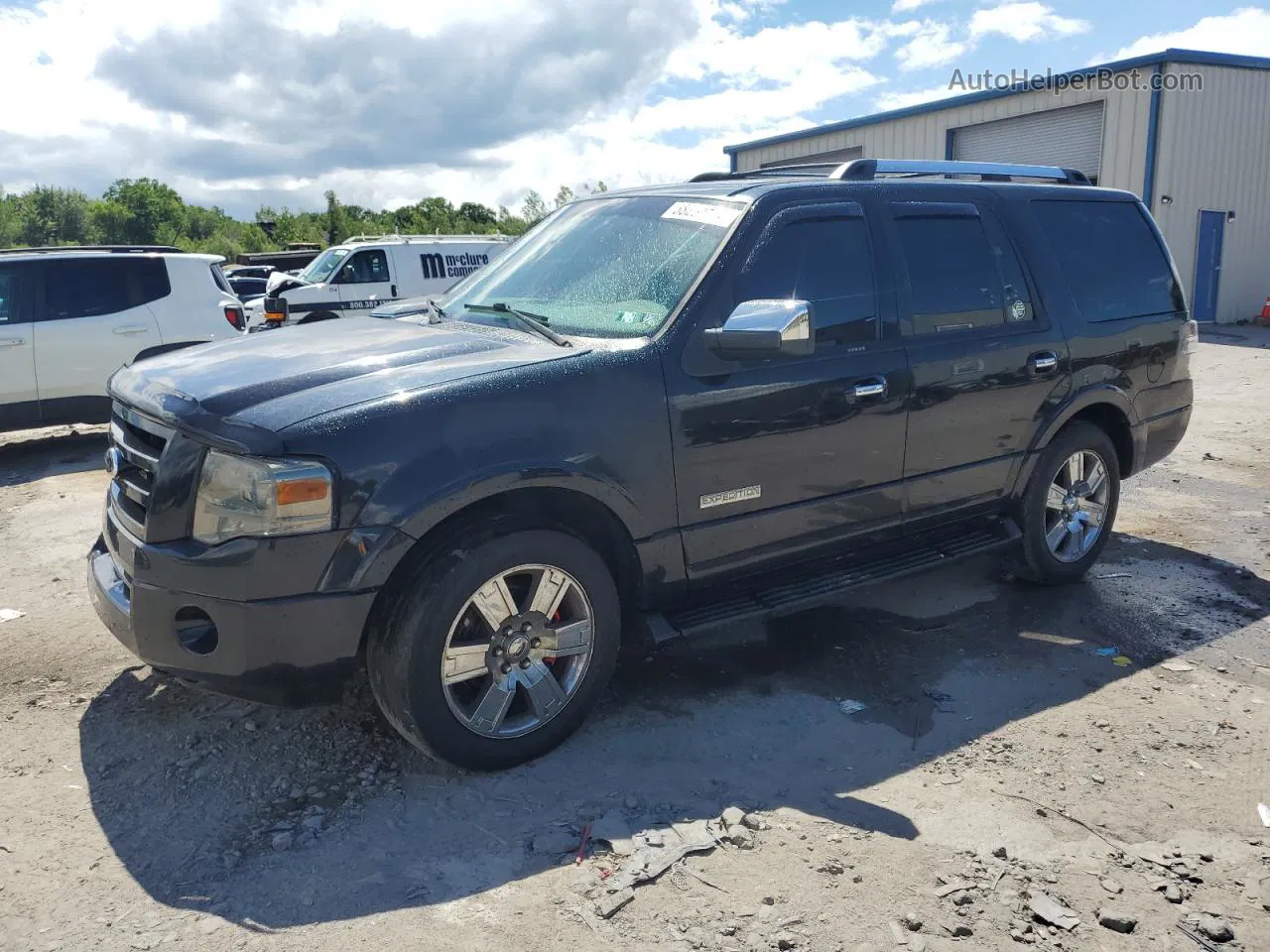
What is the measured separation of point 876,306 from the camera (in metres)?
4.27

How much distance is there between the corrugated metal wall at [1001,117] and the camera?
61.2 ft

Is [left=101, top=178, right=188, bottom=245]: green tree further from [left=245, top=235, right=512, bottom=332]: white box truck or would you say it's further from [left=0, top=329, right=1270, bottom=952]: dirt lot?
[left=0, top=329, right=1270, bottom=952]: dirt lot

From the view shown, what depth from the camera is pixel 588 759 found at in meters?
3.60

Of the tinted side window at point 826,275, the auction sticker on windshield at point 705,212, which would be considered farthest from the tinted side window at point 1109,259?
the auction sticker on windshield at point 705,212

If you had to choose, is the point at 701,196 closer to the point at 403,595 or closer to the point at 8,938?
the point at 403,595

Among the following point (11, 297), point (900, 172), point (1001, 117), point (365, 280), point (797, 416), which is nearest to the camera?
point (797, 416)

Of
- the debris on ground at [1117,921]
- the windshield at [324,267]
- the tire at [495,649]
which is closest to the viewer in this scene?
the debris on ground at [1117,921]

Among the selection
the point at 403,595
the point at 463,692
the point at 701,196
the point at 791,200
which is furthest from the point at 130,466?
the point at 791,200

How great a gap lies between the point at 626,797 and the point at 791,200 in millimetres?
2413

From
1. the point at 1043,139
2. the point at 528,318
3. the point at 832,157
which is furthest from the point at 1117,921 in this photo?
the point at 832,157

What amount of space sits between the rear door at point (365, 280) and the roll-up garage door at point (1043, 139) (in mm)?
11045

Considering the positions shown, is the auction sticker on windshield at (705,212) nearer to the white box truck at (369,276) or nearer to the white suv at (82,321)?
the white suv at (82,321)

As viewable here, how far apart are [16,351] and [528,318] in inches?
266

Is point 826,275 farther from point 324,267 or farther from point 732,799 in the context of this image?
point 324,267
